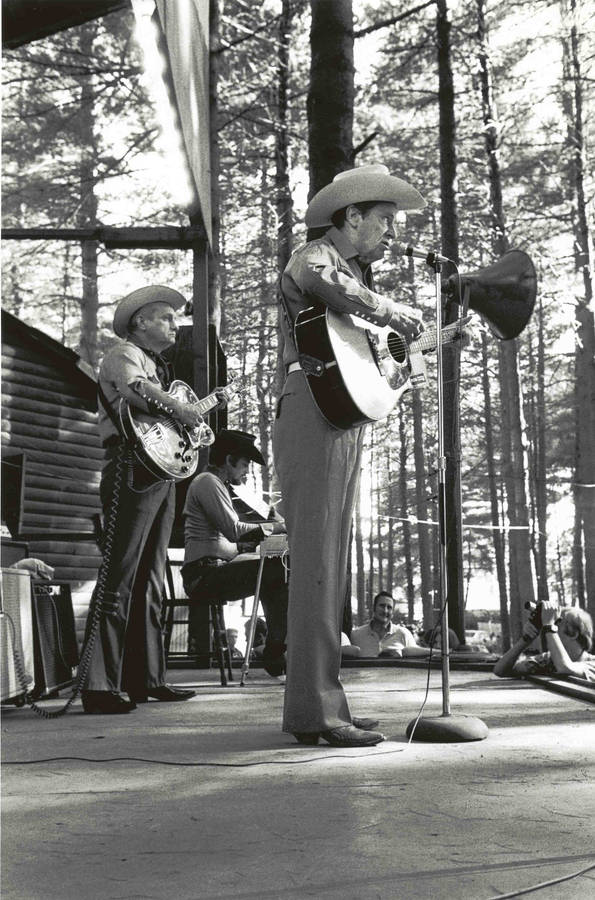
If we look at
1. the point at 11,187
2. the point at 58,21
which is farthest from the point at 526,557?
the point at 58,21

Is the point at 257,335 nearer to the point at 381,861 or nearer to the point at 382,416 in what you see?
Answer: the point at 382,416

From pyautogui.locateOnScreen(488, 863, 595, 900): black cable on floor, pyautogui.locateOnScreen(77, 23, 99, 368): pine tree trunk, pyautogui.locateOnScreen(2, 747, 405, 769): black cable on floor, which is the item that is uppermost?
pyautogui.locateOnScreen(77, 23, 99, 368): pine tree trunk

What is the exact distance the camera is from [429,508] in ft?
114

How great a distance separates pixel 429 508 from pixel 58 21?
1257 inches

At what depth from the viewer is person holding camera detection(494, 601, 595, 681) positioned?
261 inches

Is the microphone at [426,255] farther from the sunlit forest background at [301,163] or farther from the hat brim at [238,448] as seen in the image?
the sunlit forest background at [301,163]

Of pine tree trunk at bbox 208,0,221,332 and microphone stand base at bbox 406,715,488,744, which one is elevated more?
pine tree trunk at bbox 208,0,221,332

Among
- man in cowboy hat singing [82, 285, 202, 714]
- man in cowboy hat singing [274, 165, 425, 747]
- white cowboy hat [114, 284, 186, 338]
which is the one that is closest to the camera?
man in cowboy hat singing [274, 165, 425, 747]

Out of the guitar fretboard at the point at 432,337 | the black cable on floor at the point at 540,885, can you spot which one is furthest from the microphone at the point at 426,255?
the black cable on floor at the point at 540,885

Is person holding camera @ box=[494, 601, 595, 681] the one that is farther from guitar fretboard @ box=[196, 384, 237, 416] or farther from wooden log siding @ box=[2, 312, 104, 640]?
wooden log siding @ box=[2, 312, 104, 640]

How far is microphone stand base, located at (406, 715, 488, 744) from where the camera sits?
3967 millimetres

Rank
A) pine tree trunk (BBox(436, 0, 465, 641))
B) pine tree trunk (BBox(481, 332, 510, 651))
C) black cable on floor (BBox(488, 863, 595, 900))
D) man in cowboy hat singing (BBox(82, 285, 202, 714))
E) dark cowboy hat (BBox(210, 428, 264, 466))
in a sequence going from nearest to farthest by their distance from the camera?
1. black cable on floor (BBox(488, 863, 595, 900))
2. man in cowboy hat singing (BBox(82, 285, 202, 714))
3. dark cowboy hat (BBox(210, 428, 264, 466))
4. pine tree trunk (BBox(436, 0, 465, 641))
5. pine tree trunk (BBox(481, 332, 510, 651))

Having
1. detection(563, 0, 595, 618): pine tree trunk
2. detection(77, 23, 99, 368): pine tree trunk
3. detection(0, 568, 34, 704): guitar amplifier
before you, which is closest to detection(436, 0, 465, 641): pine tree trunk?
detection(0, 568, 34, 704): guitar amplifier

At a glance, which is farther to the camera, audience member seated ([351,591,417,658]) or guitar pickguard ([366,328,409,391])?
audience member seated ([351,591,417,658])
